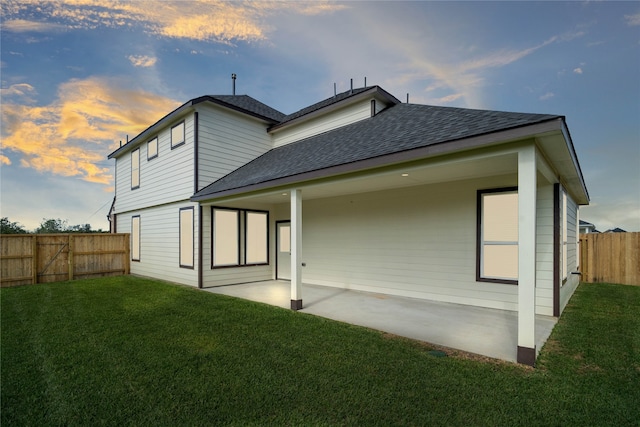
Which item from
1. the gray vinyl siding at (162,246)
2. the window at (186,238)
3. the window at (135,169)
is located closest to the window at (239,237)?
the gray vinyl siding at (162,246)

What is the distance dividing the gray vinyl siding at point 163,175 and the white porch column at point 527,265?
8679 millimetres

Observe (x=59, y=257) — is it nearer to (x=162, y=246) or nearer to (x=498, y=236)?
(x=162, y=246)

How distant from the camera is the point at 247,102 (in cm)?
1212

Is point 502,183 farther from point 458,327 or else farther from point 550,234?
point 458,327

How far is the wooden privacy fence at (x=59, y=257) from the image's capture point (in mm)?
9797

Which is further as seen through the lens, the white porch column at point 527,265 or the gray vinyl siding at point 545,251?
the gray vinyl siding at point 545,251

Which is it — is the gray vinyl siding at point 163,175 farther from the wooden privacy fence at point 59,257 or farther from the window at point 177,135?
the wooden privacy fence at point 59,257

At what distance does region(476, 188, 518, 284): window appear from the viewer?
595 centimetres

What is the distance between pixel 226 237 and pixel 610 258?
513 inches

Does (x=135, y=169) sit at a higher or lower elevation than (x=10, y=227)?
higher

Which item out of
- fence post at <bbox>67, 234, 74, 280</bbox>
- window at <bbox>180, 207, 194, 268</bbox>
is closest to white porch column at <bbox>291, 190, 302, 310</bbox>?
window at <bbox>180, 207, 194, 268</bbox>

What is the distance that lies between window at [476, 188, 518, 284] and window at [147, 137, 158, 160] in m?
10.9

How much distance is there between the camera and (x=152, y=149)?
11508 mm

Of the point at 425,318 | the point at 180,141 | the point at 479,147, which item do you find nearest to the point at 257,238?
the point at 180,141
